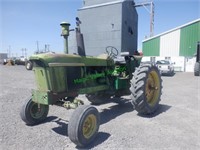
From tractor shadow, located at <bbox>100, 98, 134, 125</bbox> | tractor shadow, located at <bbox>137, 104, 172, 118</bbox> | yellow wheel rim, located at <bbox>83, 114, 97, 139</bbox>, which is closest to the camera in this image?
yellow wheel rim, located at <bbox>83, 114, 97, 139</bbox>

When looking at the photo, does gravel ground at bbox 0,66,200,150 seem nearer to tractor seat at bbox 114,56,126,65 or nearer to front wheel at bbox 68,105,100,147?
front wheel at bbox 68,105,100,147

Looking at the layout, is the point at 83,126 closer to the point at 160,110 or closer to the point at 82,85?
the point at 82,85

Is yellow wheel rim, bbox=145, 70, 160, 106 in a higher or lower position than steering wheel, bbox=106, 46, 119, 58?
lower

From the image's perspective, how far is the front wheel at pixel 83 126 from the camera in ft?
12.0

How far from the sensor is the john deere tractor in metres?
3.98

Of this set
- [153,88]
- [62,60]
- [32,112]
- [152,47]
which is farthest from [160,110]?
[152,47]

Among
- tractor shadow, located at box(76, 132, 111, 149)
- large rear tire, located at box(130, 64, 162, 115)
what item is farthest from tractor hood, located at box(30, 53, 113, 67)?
tractor shadow, located at box(76, 132, 111, 149)

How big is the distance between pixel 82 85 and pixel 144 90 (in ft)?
5.09

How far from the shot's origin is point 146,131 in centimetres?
442

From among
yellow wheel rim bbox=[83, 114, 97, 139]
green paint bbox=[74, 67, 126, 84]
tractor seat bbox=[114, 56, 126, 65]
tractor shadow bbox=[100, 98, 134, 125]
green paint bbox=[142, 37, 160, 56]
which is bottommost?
tractor shadow bbox=[100, 98, 134, 125]

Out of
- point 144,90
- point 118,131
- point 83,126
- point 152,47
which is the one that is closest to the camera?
point 83,126

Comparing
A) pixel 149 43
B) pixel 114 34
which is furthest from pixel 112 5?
pixel 149 43

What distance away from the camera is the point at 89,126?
4.04 meters

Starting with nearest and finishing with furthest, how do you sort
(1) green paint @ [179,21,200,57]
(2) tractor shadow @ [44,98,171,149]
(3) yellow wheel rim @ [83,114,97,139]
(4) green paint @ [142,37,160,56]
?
(3) yellow wheel rim @ [83,114,97,139], (2) tractor shadow @ [44,98,171,149], (1) green paint @ [179,21,200,57], (4) green paint @ [142,37,160,56]
